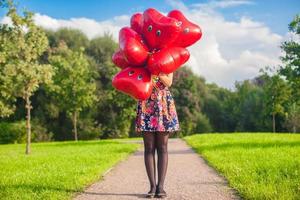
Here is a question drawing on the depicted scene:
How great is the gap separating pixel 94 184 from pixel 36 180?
117cm

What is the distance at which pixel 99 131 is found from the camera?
40.0m

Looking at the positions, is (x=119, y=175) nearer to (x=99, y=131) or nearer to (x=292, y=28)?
(x=292, y=28)

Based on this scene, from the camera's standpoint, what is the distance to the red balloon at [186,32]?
6664 millimetres

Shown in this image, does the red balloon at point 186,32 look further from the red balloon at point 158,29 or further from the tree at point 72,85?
the tree at point 72,85

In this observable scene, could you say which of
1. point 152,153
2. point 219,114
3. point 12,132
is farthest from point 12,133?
point 152,153

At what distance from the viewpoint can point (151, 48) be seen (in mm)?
6691

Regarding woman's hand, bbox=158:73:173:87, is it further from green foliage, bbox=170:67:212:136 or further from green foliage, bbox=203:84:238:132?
green foliage, bbox=203:84:238:132

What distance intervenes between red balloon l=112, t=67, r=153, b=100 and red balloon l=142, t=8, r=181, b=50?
442 mm

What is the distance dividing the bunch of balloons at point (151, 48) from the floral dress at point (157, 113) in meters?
0.22

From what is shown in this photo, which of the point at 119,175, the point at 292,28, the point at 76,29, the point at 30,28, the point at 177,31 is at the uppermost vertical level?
the point at 76,29

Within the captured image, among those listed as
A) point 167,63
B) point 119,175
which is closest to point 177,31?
point 167,63

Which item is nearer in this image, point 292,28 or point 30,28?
point 30,28

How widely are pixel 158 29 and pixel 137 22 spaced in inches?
21.2

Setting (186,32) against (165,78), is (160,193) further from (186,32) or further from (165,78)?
(186,32)
